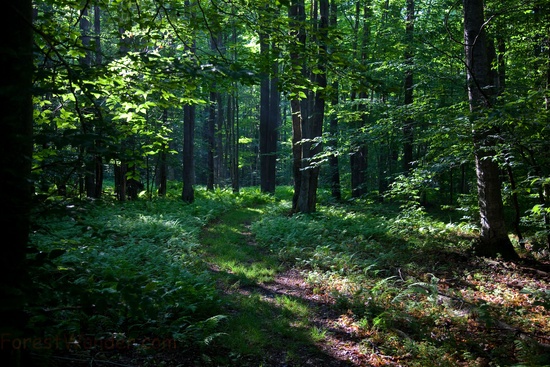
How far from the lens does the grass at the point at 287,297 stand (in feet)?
10.7

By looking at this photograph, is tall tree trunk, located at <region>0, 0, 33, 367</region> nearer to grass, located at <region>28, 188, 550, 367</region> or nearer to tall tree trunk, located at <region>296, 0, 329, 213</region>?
grass, located at <region>28, 188, 550, 367</region>

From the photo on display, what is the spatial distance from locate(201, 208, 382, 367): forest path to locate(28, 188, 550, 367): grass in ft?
0.08

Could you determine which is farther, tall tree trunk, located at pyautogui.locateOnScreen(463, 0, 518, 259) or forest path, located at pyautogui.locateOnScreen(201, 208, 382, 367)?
tall tree trunk, located at pyautogui.locateOnScreen(463, 0, 518, 259)

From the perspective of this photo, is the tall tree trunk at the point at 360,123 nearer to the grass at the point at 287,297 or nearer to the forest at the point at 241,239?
the forest at the point at 241,239

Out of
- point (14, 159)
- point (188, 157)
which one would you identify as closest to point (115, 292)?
point (14, 159)

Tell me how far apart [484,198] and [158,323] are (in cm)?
676

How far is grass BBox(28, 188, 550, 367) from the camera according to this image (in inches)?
128

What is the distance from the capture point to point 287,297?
254 inches

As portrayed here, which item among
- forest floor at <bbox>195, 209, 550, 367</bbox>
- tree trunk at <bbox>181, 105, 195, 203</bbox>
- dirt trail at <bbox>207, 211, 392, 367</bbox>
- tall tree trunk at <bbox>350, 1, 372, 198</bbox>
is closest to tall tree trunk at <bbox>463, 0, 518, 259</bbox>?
forest floor at <bbox>195, 209, 550, 367</bbox>

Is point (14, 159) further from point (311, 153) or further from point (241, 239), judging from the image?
point (311, 153)

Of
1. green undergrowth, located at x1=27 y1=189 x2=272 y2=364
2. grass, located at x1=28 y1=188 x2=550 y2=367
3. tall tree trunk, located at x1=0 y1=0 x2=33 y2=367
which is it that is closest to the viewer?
tall tree trunk, located at x1=0 y1=0 x2=33 y2=367

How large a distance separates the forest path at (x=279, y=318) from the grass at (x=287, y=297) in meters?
0.03

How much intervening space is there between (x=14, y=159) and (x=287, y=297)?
204 inches

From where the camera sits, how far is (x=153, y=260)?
7082mm
